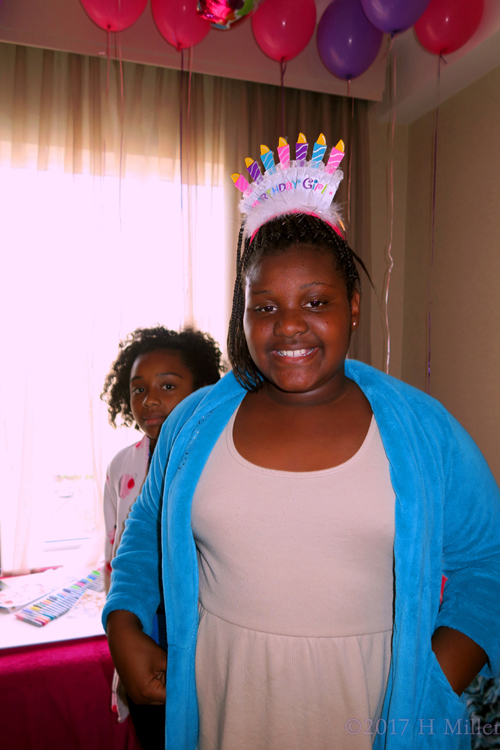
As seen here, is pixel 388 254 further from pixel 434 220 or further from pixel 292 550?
pixel 292 550

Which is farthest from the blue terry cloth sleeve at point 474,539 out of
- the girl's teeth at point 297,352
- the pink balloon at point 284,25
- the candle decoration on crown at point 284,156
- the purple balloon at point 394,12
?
the pink balloon at point 284,25

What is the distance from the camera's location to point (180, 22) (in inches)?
83.0

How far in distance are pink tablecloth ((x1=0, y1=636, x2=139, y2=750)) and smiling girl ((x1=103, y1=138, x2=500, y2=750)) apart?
913 mm

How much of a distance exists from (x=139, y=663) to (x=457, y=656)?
20.3 inches

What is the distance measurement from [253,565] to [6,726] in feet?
4.42

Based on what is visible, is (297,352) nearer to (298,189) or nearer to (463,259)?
(298,189)

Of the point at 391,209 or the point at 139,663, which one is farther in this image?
Answer: the point at 391,209

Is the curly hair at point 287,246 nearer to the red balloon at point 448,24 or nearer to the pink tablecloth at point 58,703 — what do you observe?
the pink tablecloth at point 58,703

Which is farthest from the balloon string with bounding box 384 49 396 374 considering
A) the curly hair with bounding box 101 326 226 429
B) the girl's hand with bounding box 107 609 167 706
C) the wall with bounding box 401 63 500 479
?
the girl's hand with bounding box 107 609 167 706

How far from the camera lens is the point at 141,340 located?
1689mm

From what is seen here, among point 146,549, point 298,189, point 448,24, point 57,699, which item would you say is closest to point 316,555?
point 146,549

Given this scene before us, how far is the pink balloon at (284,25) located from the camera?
2.09m

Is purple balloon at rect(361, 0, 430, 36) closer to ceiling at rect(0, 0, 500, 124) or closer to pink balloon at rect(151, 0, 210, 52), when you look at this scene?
ceiling at rect(0, 0, 500, 124)

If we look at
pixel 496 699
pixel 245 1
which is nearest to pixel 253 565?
pixel 496 699
